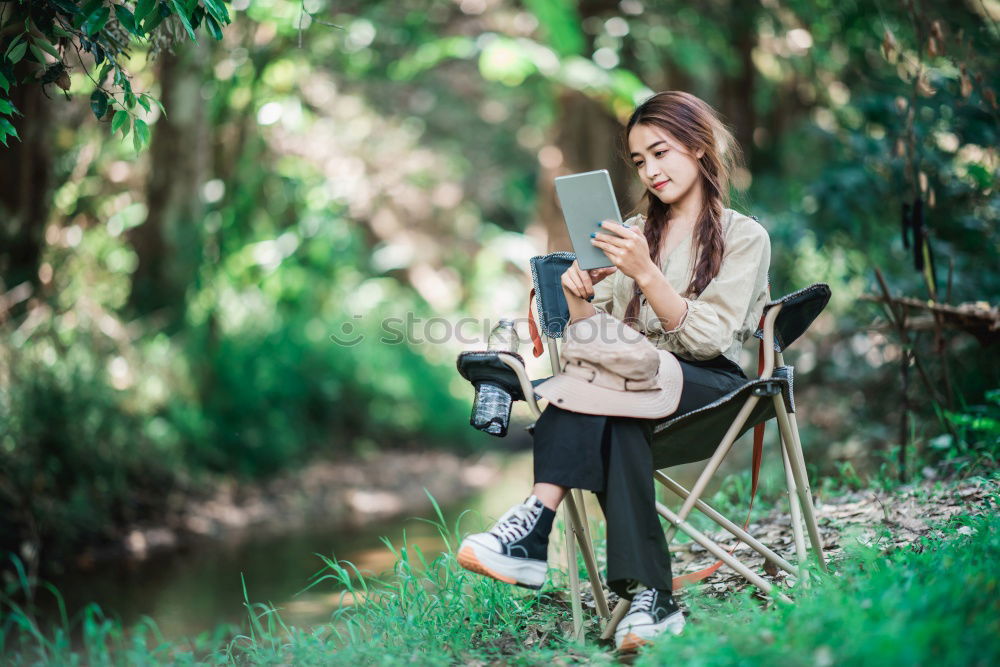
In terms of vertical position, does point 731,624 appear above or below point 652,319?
below

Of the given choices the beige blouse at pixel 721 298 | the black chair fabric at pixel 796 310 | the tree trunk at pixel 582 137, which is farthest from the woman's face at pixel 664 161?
the tree trunk at pixel 582 137

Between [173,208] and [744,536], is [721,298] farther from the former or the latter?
[173,208]

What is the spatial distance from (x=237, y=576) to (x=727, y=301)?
3408mm

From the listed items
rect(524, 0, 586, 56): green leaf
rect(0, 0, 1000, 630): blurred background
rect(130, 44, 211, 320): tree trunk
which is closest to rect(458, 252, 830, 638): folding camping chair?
rect(0, 0, 1000, 630): blurred background

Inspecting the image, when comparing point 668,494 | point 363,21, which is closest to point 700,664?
point 668,494

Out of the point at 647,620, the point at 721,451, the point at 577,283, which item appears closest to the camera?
the point at 647,620

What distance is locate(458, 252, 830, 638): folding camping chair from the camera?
250cm

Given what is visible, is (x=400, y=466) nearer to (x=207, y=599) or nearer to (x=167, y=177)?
(x=167, y=177)

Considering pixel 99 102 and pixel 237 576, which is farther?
pixel 237 576

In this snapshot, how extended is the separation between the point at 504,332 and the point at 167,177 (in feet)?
18.2

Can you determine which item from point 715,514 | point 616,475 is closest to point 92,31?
point 616,475

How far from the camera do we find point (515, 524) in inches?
94.5

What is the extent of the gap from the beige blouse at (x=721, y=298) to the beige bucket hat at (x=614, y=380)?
15 centimetres

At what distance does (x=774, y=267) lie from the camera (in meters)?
6.56
